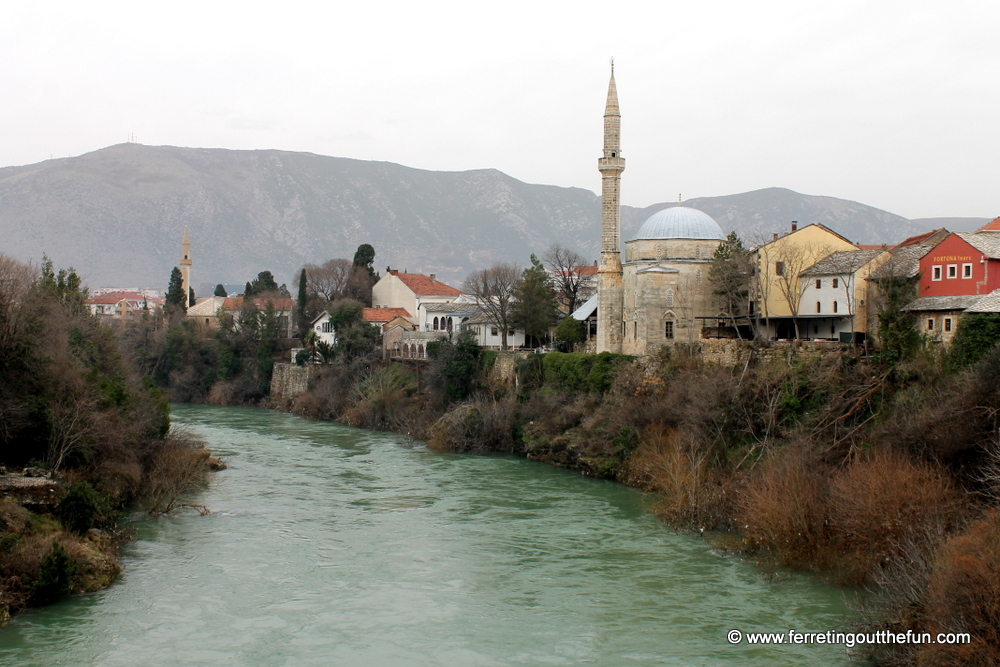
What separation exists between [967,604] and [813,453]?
12204 mm

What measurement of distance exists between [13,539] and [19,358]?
7855 mm

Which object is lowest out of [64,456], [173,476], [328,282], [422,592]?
[422,592]

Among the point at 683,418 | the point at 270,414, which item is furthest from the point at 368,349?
the point at 683,418

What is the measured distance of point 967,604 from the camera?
14.0m

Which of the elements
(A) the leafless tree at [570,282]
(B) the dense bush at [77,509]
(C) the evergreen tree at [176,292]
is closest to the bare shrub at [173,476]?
Result: (B) the dense bush at [77,509]

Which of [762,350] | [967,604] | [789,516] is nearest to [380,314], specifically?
[762,350]

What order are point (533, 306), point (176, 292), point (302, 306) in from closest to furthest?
1. point (533, 306)
2. point (302, 306)
3. point (176, 292)

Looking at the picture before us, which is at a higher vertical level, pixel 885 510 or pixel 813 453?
pixel 813 453

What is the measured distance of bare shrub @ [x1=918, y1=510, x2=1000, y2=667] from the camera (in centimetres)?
1338

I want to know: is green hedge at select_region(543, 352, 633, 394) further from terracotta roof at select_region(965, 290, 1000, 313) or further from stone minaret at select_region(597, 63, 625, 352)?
terracotta roof at select_region(965, 290, 1000, 313)

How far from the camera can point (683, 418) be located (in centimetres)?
3288

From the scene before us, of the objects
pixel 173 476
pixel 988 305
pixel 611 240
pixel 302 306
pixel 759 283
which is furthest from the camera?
pixel 302 306

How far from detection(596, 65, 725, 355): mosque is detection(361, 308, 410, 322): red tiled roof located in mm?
24620

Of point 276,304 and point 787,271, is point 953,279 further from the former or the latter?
point 276,304
